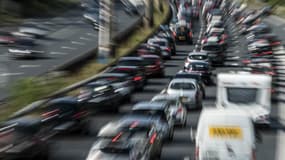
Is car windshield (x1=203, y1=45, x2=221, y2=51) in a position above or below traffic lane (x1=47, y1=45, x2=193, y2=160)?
above

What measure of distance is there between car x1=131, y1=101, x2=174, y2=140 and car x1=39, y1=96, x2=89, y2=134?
8.66 ft

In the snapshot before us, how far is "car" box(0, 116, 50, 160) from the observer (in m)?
18.0

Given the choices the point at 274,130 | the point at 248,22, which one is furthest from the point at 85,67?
the point at 248,22

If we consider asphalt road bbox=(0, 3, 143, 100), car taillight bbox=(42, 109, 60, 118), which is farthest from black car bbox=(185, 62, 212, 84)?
car taillight bbox=(42, 109, 60, 118)

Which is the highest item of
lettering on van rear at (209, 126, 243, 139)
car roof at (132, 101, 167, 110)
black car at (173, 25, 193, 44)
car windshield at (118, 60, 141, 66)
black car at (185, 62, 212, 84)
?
black car at (173, 25, 193, 44)

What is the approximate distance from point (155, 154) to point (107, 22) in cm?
2714

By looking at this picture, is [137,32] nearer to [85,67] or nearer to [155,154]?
[85,67]

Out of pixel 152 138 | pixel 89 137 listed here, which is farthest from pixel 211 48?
pixel 152 138

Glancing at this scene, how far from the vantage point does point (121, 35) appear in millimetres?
53844

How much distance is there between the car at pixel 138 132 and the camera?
1703 centimetres

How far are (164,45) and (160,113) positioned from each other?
105 feet

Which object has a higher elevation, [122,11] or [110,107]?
[122,11]

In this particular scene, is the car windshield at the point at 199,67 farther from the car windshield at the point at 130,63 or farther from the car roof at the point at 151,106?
the car roof at the point at 151,106

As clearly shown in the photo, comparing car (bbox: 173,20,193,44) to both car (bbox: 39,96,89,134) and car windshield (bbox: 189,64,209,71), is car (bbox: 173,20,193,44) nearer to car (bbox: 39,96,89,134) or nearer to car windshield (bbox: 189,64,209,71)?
car windshield (bbox: 189,64,209,71)
